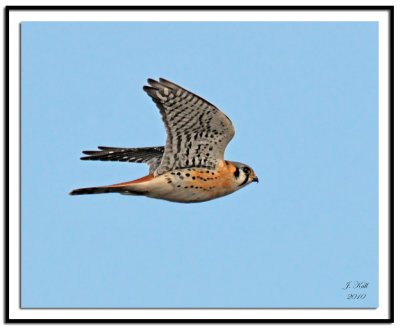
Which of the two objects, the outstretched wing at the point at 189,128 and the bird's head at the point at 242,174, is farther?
the bird's head at the point at 242,174

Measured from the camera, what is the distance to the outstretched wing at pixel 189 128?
7.32 meters

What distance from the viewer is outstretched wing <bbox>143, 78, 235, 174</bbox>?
288 inches

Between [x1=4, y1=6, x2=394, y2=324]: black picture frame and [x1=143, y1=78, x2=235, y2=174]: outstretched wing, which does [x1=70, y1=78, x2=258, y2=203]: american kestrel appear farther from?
[x1=4, y1=6, x2=394, y2=324]: black picture frame

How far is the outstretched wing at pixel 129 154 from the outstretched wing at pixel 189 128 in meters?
0.83

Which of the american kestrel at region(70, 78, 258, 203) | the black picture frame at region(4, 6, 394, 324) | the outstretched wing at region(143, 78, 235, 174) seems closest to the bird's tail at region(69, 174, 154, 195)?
the american kestrel at region(70, 78, 258, 203)

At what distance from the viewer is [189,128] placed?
775 cm
